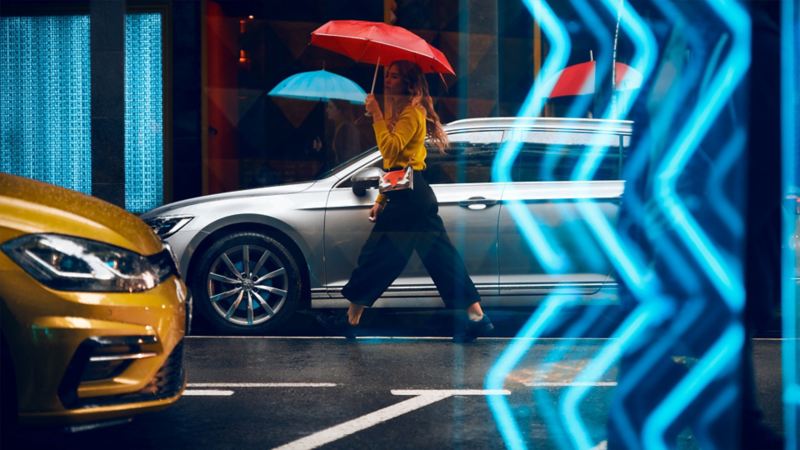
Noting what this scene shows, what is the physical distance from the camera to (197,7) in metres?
12.1

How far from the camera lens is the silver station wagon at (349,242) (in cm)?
720

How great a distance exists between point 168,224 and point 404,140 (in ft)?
6.09

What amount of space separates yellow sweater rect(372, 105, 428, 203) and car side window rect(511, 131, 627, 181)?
775 mm

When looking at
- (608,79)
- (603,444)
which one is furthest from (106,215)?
(608,79)

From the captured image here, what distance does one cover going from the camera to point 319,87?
1114cm

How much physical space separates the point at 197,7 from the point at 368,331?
6.11m

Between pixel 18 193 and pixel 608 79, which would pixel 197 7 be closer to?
pixel 608 79

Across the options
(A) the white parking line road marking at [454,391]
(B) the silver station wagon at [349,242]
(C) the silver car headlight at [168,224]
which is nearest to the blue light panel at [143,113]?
(C) the silver car headlight at [168,224]

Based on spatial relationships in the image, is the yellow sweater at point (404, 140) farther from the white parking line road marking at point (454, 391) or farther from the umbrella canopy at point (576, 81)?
the umbrella canopy at point (576, 81)

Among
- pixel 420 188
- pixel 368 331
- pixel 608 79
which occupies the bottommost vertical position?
pixel 368 331

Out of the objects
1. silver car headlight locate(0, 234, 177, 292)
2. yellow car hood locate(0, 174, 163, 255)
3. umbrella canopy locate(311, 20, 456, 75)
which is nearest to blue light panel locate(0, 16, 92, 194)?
umbrella canopy locate(311, 20, 456, 75)

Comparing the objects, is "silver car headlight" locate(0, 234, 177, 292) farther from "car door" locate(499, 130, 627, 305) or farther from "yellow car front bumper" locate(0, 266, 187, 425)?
"car door" locate(499, 130, 627, 305)

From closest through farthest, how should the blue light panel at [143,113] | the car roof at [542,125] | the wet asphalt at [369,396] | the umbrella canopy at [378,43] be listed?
the wet asphalt at [369,396] → the umbrella canopy at [378,43] → the car roof at [542,125] → the blue light panel at [143,113]

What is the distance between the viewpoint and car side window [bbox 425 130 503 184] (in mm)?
7402
